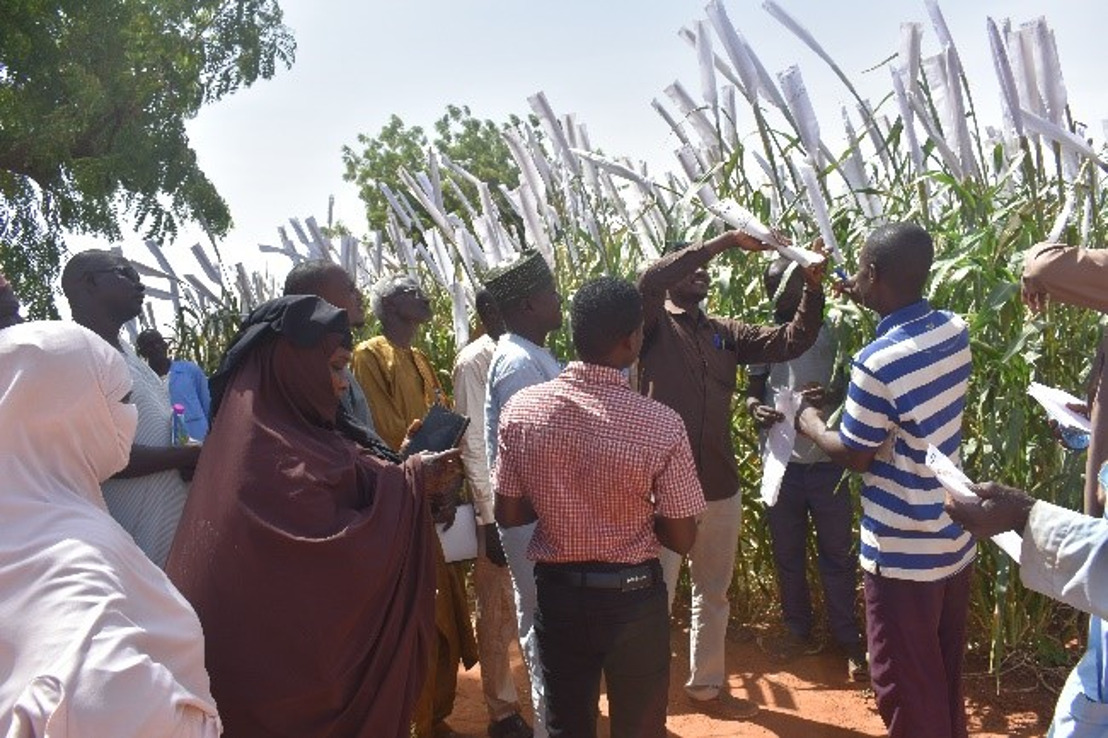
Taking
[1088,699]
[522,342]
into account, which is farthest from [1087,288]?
[522,342]

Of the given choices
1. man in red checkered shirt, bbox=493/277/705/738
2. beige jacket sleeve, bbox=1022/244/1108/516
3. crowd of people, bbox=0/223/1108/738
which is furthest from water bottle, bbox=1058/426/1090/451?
man in red checkered shirt, bbox=493/277/705/738

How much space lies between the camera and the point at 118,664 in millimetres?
1823

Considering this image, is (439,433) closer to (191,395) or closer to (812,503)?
(191,395)

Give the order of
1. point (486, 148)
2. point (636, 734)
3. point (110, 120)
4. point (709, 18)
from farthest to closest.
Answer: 1. point (486, 148)
2. point (110, 120)
3. point (709, 18)
4. point (636, 734)

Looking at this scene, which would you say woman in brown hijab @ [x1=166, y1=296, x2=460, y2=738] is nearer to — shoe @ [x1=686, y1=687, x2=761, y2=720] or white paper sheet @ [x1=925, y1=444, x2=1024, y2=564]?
white paper sheet @ [x1=925, y1=444, x2=1024, y2=564]

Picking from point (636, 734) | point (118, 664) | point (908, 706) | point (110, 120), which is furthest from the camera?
point (110, 120)

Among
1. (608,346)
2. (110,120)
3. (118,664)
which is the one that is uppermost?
(110,120)

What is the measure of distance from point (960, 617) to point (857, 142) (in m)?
2.08

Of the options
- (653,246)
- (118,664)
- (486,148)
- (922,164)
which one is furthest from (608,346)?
(486,148)

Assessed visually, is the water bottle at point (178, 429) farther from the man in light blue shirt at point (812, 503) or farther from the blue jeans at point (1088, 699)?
the blue jeans at point (1088, 699)

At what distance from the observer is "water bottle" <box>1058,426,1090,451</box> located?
2717mm

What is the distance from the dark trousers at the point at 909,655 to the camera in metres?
3.37

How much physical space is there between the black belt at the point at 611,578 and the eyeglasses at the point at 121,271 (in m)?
1.51

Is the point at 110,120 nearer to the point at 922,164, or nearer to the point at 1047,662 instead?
the point at 922,164
